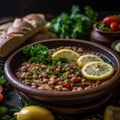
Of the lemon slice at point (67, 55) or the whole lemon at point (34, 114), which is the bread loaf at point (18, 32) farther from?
the whole lemon at point (34, 114)

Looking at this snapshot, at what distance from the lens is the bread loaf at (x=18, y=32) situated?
1.67 m

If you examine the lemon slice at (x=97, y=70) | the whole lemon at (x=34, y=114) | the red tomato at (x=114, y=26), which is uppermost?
the lemon slice at (x=97, y=70)

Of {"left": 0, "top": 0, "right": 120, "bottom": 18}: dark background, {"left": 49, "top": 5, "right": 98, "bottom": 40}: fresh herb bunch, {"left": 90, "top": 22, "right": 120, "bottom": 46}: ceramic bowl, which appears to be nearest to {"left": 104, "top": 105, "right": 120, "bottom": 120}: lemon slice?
{"left": 90, "top": 22, "right": 120, "bottom": 46}: ceramic bowl

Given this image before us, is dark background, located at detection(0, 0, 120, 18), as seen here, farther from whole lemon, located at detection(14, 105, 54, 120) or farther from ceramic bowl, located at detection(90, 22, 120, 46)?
whole lemon, located at detection(14, 105, 54, 120)

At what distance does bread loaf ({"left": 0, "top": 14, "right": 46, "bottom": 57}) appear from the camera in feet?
5.48

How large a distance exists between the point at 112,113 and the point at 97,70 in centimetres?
21

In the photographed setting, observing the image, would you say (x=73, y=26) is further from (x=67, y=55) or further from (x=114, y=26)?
(x=67, y=55)

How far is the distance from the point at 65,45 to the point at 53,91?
0.51 metres

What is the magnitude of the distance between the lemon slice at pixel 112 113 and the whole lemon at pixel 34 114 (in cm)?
22

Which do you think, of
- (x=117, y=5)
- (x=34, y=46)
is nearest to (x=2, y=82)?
(x=34, y=46)

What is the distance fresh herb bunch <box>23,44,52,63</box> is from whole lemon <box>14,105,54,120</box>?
324mm

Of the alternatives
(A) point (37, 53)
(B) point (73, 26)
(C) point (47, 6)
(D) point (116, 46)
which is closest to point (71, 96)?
(A) point (37, 53)

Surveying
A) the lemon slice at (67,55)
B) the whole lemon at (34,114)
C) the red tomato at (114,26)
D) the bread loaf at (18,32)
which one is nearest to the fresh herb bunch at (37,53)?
the lemon slice at (67,55)

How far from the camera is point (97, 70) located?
1.36 metres
